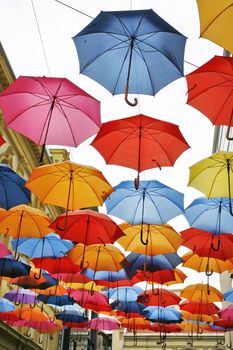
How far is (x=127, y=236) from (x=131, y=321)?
725 centimetres

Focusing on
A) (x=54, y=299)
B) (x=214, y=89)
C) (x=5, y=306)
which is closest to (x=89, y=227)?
(x=214, y=89)

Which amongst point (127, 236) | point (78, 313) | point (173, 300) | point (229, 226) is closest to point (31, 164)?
point (78, 313)

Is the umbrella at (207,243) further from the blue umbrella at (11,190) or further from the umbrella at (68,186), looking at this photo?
the blue umbrella at (11,190)

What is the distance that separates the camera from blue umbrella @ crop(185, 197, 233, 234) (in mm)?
9047

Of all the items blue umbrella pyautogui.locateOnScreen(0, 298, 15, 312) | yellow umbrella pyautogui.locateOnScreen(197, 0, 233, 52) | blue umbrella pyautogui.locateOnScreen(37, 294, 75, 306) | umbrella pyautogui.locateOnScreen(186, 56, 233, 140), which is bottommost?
blue umbrella pyautogui.locateOnScreen(0, 298, 15, 312)

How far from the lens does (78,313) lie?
52.5 feet

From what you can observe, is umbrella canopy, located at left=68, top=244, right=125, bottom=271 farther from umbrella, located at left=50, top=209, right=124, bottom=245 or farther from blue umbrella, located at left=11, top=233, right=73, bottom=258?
umbrella, located at left=50, top=209, right=124, bottom=245

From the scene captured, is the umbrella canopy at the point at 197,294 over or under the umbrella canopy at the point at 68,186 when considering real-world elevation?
under

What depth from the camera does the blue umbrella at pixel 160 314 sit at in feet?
47.2

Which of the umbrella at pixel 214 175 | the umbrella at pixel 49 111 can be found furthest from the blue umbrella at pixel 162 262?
the umbrella at pixel 49 111

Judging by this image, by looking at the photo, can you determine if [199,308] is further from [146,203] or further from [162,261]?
[146,203]

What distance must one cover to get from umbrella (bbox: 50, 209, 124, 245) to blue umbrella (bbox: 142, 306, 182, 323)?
234 inches

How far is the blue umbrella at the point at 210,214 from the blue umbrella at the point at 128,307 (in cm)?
586

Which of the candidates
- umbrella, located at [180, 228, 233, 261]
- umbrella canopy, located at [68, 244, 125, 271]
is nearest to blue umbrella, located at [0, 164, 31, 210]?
umbrella canopy, located at [68, 244, 125, 271]
